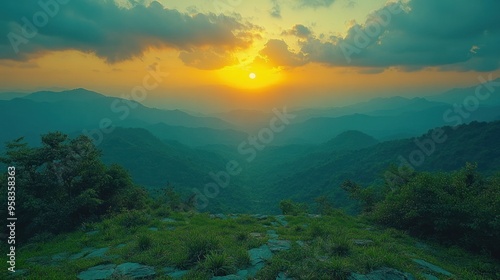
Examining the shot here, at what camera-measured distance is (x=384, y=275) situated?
7867mm

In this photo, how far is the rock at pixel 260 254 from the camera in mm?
9306

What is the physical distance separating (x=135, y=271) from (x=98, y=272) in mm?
1276

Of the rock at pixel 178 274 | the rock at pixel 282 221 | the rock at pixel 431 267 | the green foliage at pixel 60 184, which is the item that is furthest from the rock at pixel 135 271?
the rock at pixel 282 221

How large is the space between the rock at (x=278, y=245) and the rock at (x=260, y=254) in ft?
0.77

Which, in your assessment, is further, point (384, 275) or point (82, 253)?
point (82, 253)

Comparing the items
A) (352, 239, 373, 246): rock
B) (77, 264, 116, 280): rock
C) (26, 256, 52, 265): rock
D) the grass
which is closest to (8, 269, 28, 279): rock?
the grass

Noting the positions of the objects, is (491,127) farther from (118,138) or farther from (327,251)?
(118,138)

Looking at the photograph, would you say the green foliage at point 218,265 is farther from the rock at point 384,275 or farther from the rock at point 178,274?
the rock at point 384,275

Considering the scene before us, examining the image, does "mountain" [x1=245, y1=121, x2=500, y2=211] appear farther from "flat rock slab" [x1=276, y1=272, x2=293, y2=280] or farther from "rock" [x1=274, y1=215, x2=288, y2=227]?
"flat rock slab" [x1=276, y1=272, x2=293, y2=280]

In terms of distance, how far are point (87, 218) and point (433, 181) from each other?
20.4 m

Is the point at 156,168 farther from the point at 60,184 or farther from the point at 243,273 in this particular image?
the point at 243,273

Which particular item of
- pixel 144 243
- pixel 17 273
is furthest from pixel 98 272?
pixel 17 273

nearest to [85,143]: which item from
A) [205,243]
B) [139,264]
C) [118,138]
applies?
[139,264]

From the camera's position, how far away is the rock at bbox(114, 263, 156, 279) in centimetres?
841
